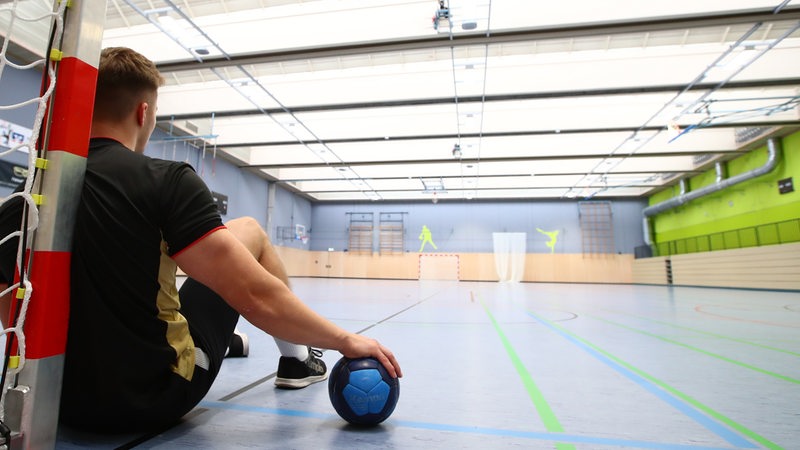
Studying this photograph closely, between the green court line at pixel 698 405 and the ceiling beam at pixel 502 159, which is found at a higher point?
the ceiling beam at pixel 502 159

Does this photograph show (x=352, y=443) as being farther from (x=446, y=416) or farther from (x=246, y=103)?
(x=246, y=103)

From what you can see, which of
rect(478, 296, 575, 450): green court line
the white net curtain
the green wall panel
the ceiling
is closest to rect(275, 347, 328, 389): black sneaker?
rect(478, 296, 575, 450): green court line

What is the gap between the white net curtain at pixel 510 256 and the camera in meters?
20.4

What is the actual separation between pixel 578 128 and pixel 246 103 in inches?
352

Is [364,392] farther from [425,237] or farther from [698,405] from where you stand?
[425,237]

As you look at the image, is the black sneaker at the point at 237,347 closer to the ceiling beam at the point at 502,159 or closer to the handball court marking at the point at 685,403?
the handball court marking at the point at 685,403

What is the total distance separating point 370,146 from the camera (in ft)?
41.4

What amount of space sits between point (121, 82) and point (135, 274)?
1.71 feet

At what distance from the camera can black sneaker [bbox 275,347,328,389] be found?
63.9 inches

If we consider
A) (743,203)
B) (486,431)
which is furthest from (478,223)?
(486,431)

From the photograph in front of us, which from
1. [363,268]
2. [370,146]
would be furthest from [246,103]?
[363,268]

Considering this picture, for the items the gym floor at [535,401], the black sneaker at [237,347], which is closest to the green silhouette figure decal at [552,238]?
the gym floor at [535,401]

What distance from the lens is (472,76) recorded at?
26.6ft

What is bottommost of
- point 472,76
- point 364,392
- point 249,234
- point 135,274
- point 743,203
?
point 364,392
